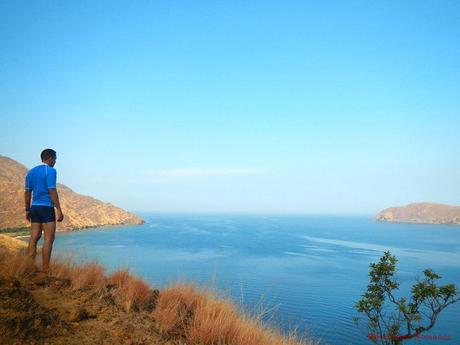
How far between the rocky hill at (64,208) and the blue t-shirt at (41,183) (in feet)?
282

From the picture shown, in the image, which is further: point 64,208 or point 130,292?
point 64,208

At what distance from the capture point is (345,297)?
111 feet

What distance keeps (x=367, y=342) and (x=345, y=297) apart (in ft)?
40.8

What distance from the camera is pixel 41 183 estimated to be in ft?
20.4

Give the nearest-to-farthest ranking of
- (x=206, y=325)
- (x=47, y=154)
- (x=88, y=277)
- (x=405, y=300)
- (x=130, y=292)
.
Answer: (x=206, y=325)
(x=130, y=292)
(x=88, y=277)
(x=47, y=154)
(x=405, y=300)

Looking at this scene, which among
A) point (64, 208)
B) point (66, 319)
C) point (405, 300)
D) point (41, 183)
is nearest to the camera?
point (66, 319)

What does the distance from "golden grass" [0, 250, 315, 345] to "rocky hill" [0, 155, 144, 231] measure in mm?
86148

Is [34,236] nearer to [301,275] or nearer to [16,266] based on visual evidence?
[16,266]

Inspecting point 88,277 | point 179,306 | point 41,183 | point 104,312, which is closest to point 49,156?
point 41,183

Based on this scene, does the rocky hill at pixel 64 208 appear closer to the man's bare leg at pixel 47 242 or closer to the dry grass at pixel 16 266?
the man's bare leg at pixel 47 242

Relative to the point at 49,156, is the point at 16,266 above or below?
below

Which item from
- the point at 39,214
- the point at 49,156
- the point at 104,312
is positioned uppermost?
the point at 49,156

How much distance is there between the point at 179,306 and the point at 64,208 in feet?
404

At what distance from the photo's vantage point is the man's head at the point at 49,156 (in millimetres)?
6303
